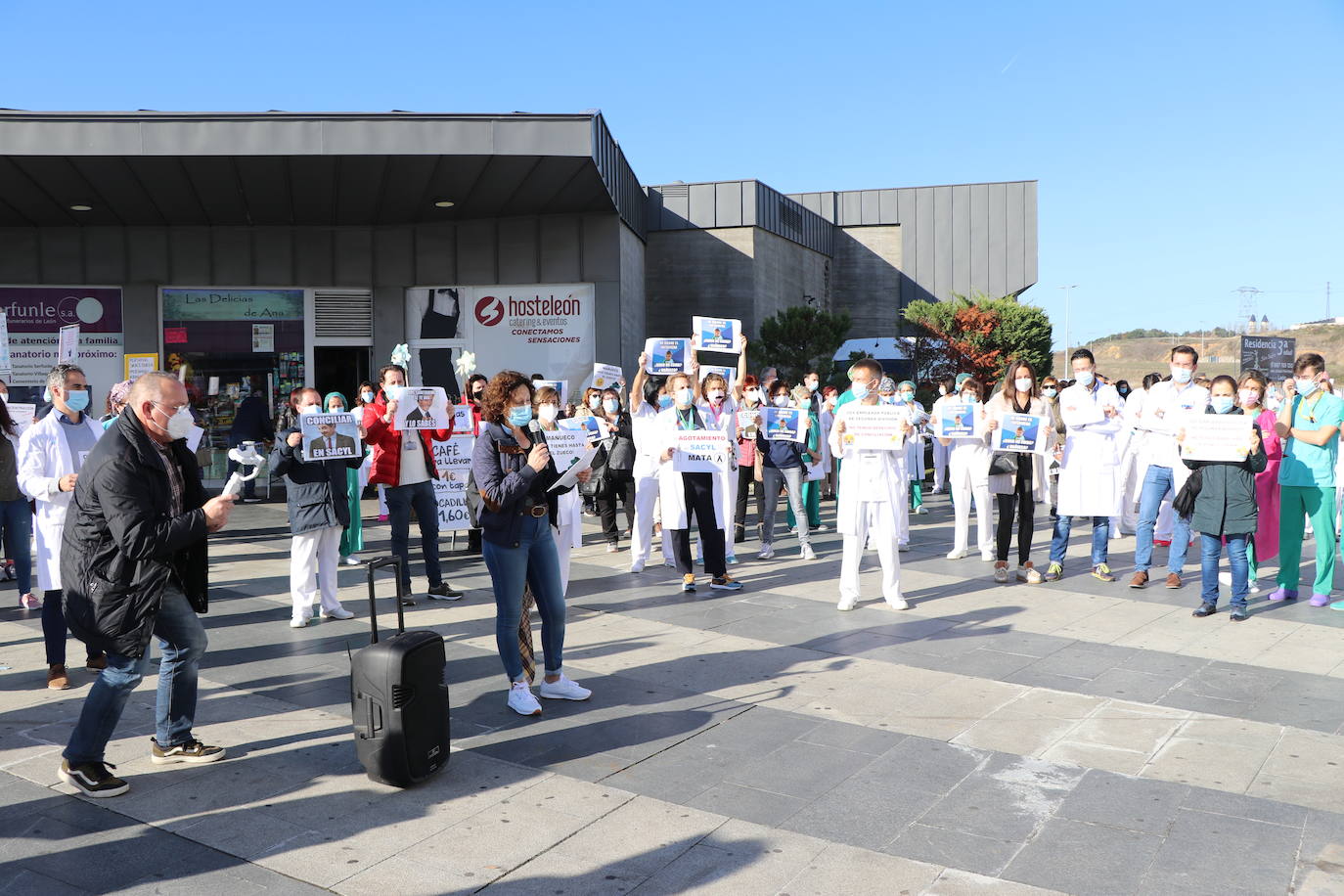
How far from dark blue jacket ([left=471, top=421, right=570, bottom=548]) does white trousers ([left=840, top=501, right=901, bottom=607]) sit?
3.57 m

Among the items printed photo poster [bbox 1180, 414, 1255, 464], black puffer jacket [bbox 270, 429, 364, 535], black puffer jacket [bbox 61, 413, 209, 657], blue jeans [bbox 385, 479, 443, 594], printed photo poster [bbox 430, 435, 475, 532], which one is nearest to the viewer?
black puffer jacket [bbox 61, 413, 209, 657]

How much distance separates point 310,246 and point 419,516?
12.3 m

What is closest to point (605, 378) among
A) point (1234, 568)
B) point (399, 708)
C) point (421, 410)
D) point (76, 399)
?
point (421, 410)

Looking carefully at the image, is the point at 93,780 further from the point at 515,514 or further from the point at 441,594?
the point at 441,594

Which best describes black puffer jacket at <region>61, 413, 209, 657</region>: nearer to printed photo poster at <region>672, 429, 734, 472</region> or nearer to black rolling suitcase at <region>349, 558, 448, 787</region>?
black rolling suitcase at <region>349, 558, 448, 787</region>

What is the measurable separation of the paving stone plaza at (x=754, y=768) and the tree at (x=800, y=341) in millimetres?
16672

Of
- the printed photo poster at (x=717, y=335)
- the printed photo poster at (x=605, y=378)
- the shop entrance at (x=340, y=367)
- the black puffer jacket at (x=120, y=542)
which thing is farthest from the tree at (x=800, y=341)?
the black puffer jacket at (x=120, y=542)

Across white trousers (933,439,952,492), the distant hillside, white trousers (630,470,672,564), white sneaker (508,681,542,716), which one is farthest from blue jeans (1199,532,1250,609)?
the distant hillside

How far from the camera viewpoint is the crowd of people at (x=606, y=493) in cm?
478

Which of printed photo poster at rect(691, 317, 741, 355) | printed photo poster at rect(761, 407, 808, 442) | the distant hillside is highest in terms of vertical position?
the distant hillside

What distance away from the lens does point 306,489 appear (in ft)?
26.7

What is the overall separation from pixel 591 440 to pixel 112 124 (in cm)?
1165

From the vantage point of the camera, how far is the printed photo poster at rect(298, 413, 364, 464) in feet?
26.9

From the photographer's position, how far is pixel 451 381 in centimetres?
2034
